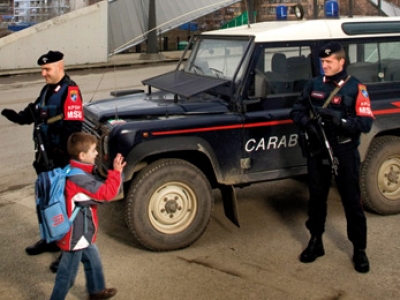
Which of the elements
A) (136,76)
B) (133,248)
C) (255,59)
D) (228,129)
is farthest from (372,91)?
(136,76)

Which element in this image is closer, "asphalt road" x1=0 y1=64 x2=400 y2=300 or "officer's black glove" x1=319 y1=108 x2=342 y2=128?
"asphalt road" x1=0 y1=64 x2=400 y2=300

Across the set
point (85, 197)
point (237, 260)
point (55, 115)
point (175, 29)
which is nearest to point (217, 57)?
point (55, 115)

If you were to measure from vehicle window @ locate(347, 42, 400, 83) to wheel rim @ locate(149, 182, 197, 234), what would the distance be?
2174mm

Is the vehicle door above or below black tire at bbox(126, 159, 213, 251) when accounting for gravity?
above

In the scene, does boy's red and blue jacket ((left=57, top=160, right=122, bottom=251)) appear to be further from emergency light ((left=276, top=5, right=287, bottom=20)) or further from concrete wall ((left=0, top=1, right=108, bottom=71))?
concrete wall ((left=0, top=1, right=108, bottom=71))

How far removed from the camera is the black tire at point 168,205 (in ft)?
16.7

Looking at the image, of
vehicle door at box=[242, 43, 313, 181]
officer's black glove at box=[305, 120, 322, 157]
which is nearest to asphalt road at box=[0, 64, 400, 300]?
vehicle door at box=[242, 43, 313, 181]

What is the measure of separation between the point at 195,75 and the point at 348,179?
2174 millimetres

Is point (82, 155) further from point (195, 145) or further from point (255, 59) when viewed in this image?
point (255, 59)

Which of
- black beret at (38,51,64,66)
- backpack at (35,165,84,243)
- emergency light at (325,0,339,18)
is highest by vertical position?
emergency light at (325,0,339,18)

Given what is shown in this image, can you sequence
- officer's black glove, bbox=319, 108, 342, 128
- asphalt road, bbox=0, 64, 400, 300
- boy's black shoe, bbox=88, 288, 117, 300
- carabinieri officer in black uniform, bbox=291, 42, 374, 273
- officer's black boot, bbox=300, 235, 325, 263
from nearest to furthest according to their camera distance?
boy's black shoe, bbox=88, 288, 117, 300 → asphalt road, bbox=0, 64, 400, 300 → officer's black glove, bbox=319, 108, 342, 128 → carabinieri officer in black uniform, bbox=291, 42, 374, 273 → officer's black boot, bbox=300, 235, 325, 263

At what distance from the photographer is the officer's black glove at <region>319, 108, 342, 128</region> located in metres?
4.54

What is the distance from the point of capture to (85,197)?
12.6 ft

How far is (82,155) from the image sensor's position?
3844mm
